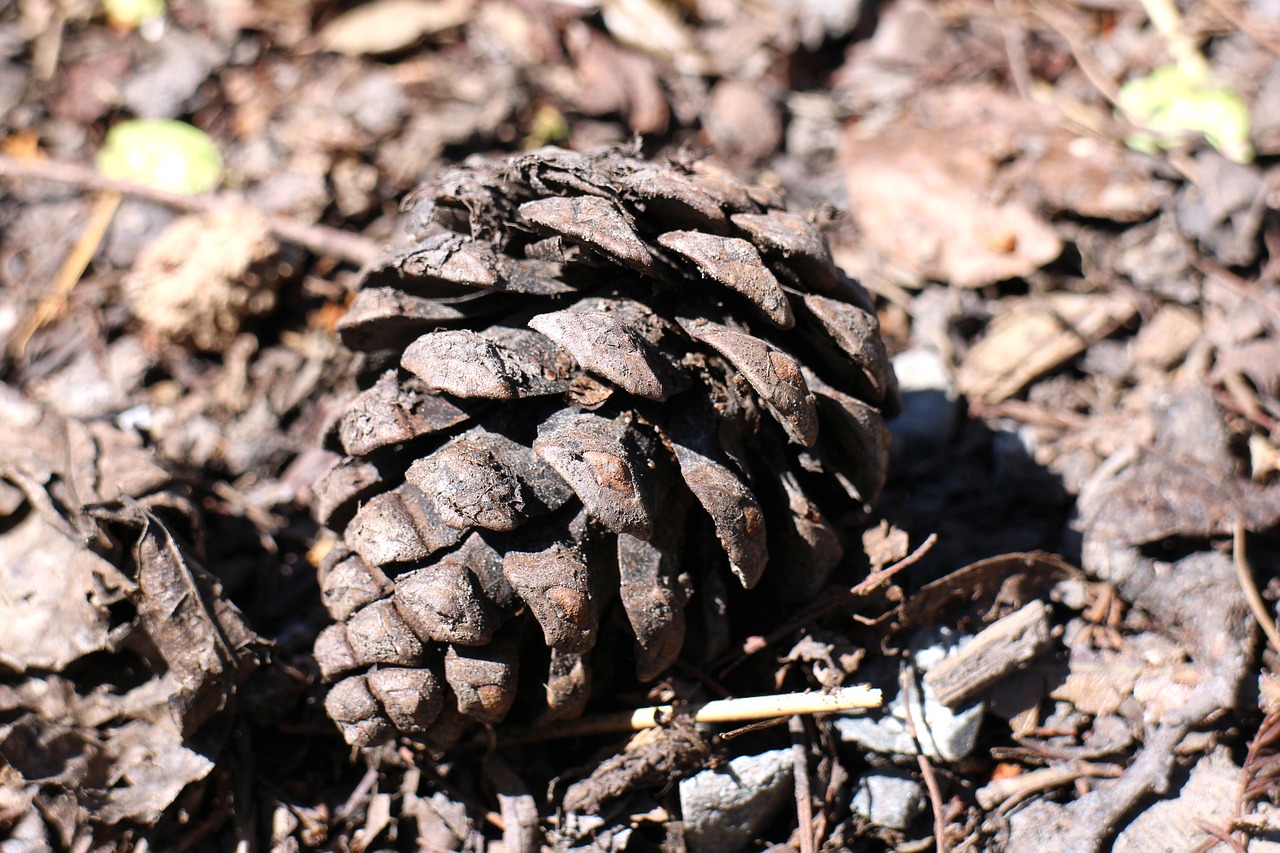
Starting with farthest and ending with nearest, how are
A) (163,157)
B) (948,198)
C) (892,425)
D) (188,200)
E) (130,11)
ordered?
(130,11) < (163,157) < (188,200) < (948,198) < (892,425)

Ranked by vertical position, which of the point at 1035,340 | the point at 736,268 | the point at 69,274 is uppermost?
the point at 736,268

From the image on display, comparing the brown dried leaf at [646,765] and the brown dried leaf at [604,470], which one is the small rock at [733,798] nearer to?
the brown dried leaf at [646,765]

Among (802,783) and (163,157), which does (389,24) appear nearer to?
(163,157)

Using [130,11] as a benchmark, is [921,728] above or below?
below

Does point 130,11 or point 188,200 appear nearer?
point 188,200

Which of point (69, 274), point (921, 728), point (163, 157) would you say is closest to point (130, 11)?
point (163, 157)

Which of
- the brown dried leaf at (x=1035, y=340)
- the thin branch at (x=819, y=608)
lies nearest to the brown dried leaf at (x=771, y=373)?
the thin branch at (x=819, y=608)

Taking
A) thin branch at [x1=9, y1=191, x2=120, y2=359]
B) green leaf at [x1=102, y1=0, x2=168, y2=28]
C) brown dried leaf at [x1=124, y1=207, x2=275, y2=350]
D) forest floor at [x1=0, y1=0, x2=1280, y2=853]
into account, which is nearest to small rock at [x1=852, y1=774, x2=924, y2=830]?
forest floor at [x1=0, y1=0, x2=1280, y2=853]

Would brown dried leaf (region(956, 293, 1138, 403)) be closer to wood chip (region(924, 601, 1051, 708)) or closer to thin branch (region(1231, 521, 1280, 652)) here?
thin branch (region(1231, 521, 1280, 652))
